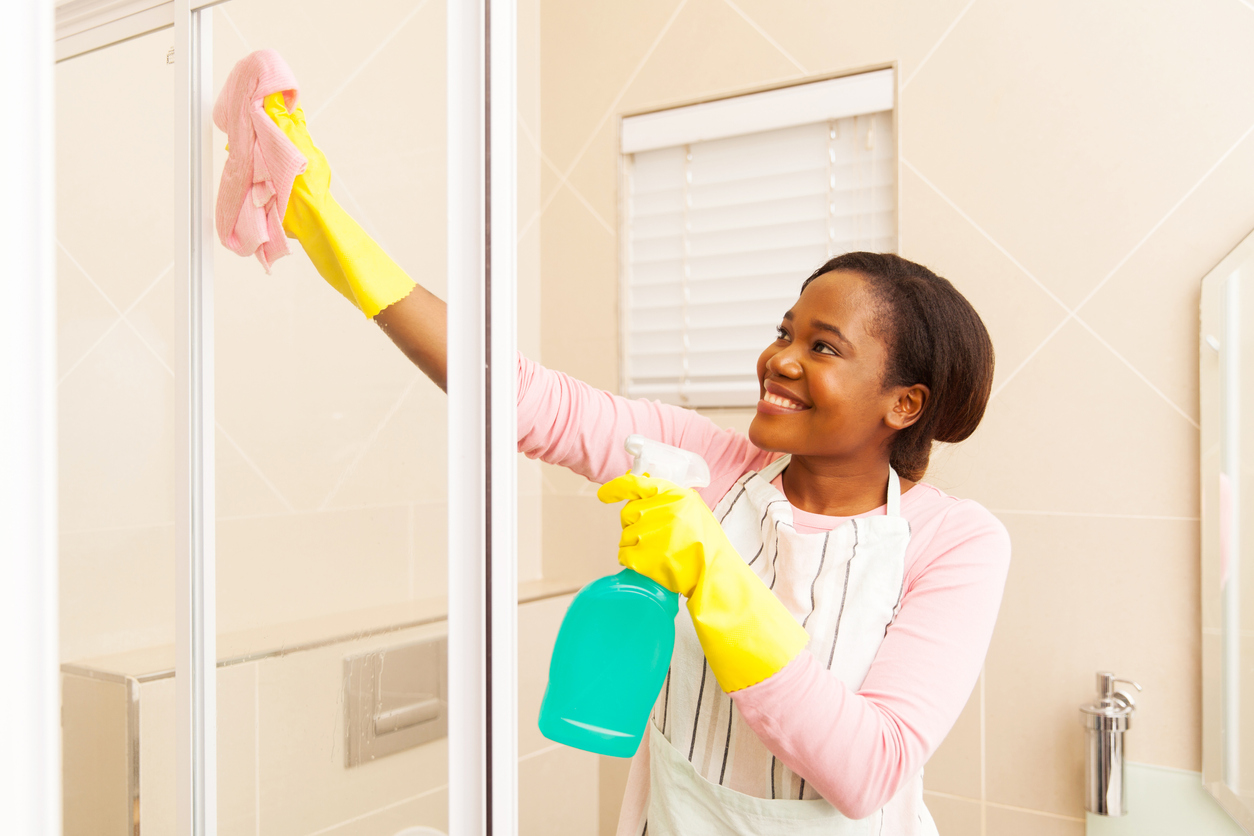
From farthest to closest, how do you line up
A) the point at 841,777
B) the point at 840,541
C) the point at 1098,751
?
the point at 1098,751
the point at 840,541
the point at 841,777

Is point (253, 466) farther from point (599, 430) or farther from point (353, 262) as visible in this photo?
point (599, 430)

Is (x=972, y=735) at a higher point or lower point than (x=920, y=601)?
lower

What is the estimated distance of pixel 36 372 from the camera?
146mm

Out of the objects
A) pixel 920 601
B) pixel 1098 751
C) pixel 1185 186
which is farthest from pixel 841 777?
pixel 1185 186

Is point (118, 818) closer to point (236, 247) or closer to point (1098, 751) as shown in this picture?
point (236, 247)

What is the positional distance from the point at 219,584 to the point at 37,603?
0.07 m

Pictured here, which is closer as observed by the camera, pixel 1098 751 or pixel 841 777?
pixel 841 777

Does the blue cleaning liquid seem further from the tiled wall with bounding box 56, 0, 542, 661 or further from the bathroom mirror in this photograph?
the bathroom mirror

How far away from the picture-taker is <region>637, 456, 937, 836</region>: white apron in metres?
0.69

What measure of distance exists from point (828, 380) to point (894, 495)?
0.43 feet

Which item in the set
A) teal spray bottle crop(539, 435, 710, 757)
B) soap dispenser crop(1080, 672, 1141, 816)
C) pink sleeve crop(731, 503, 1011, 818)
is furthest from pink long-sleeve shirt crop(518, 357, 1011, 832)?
soap dispenser crop(1080, 672, 1141, 816)

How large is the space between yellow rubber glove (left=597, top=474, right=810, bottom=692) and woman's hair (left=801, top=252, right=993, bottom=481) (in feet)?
0.83

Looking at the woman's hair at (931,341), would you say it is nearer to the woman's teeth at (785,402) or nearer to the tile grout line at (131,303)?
the woman's teeth at (785,402)

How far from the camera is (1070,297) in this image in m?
1.16
